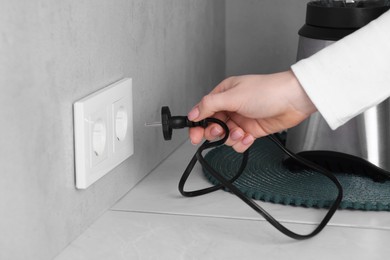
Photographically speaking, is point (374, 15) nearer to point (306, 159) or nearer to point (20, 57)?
point (306, 159)

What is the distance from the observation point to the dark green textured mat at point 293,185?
86 centimetres

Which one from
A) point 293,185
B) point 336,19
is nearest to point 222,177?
point 293,185

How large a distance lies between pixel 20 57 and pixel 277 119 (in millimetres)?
322

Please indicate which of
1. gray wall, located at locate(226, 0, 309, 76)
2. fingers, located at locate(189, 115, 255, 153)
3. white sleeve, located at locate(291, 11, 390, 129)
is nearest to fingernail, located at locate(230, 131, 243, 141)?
fingers, located at locate(189, 115, 255, 153)

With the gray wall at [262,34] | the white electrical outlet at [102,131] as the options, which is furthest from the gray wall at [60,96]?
the gray wall at [262,34]

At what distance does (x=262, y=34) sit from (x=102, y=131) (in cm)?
67

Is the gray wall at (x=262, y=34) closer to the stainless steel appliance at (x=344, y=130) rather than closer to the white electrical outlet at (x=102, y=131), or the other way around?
the stainless steel appliance at (x=344, y=130)

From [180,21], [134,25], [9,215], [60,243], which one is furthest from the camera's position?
[180,21]

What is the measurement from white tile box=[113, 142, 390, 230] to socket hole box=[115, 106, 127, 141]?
87mm

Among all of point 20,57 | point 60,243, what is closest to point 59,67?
point 20,57

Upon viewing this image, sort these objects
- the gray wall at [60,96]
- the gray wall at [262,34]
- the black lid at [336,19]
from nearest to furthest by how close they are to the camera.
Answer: the gray wall at [60,96] → the black lid at [336,19] → the gray wall at [262,34]

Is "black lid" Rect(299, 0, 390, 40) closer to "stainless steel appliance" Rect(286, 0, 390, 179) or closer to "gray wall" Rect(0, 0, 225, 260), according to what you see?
"stainless steel appliance" Rect(286, 0, 390, 179)

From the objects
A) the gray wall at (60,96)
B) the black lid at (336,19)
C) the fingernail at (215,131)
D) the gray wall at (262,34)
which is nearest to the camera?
the gray wall at (60,96)

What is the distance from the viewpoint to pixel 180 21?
1.11 meters
